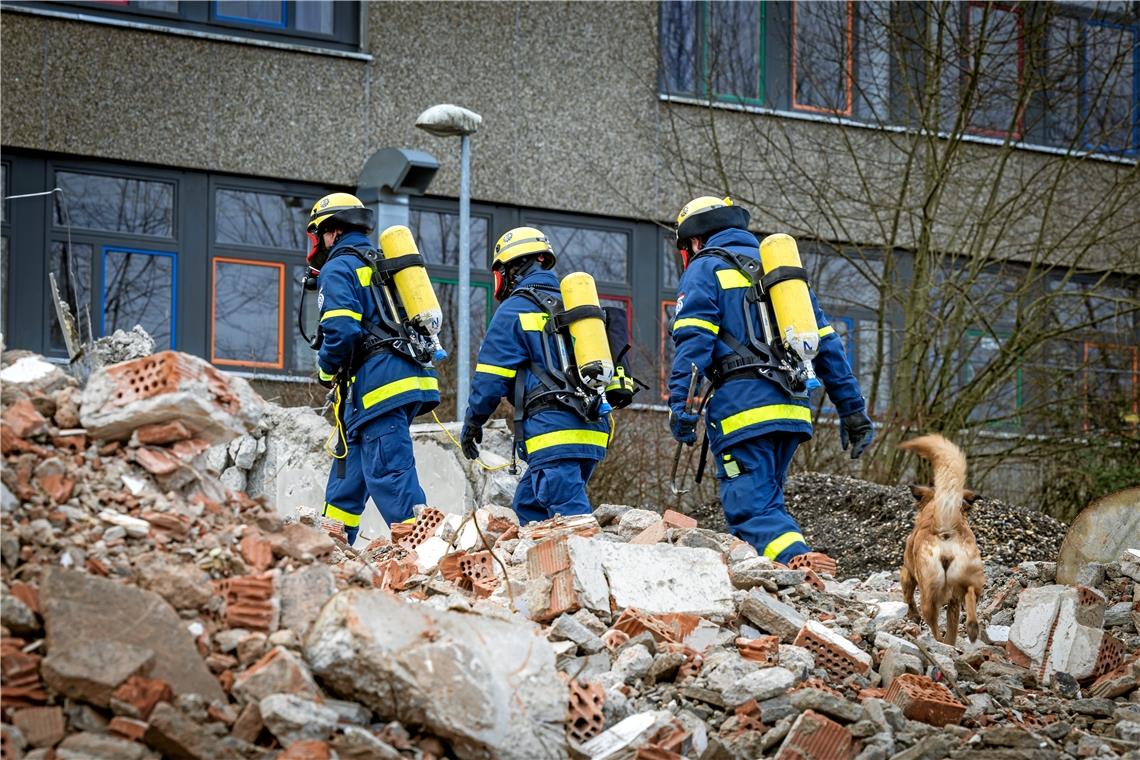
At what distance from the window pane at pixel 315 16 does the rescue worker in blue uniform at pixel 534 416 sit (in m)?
7.41

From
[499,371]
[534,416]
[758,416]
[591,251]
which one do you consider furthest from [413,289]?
[591,251]

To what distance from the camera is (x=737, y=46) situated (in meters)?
18.2

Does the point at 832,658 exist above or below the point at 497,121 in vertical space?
below

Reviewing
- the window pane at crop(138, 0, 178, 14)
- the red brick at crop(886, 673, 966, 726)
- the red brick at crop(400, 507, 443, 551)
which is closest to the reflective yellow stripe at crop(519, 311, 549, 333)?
the red brick at crop(400, 507, 443, 551)

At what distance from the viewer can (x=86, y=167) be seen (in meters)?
15.5

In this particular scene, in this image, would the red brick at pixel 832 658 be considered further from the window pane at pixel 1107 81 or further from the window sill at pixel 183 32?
Answer: the window sill at pixel 183 32

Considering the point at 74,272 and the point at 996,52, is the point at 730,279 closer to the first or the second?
the point at 996,52

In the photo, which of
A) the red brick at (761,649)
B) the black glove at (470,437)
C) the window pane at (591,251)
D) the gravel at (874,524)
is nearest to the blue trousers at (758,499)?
the black glove at (470,437)

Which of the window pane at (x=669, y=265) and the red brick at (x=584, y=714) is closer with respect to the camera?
the red brick at (x=584, y=714)

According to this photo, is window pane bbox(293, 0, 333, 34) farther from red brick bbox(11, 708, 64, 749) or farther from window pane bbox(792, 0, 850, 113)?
red brick bbox(11, 708, 64, 749)

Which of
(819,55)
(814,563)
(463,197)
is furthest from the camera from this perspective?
(819,55)

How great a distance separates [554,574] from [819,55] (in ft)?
40.0

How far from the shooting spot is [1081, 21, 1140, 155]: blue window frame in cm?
1545

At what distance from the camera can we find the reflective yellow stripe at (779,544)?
8.55 meters
